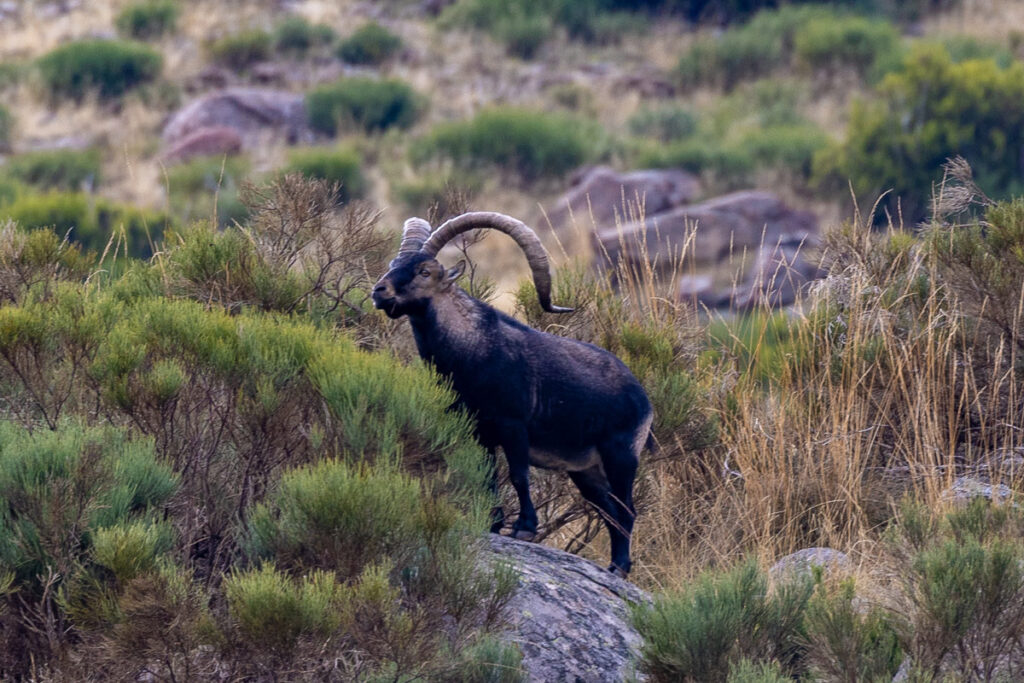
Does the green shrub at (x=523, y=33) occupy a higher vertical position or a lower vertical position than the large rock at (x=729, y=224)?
higher

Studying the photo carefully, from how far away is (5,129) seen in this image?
2920 cm

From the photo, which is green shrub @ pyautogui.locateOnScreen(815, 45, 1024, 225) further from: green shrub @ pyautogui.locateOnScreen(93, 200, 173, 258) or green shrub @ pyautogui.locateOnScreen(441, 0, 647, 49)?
green shrub @ pyautogui.locateOnScreen(93, 200, 173, 258)

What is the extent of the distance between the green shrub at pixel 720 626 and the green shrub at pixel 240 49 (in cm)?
2942

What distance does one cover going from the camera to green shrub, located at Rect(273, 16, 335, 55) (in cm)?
3422

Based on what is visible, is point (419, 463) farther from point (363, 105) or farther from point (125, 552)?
point (363, 105)

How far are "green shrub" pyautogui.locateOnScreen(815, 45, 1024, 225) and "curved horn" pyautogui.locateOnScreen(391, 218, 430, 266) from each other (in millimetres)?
20574

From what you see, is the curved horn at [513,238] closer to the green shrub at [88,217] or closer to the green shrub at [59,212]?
the green shrub at [88,217]

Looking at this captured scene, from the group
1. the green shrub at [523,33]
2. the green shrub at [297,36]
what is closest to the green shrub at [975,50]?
the green shrub at [523,33]

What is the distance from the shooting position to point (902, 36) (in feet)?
121

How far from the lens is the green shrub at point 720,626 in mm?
5453

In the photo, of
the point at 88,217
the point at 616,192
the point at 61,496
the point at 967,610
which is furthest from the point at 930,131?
the point at 61,496

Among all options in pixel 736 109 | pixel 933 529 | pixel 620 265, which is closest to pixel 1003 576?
pixel 933 529

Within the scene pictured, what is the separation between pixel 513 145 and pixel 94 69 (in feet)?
31.0

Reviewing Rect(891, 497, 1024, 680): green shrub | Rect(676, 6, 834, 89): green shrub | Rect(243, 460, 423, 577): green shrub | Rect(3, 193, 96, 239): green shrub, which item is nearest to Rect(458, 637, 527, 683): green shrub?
Rect(243, 460, 423, 577): green shrub
